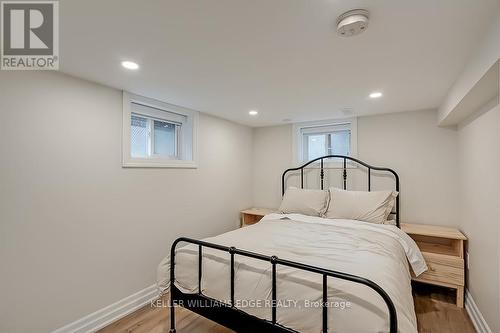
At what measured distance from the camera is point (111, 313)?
7.11ft

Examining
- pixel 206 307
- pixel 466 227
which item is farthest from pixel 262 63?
pixel 466 227

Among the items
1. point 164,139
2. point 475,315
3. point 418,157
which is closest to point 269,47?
point 164,139

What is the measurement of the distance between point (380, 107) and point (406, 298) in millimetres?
2211

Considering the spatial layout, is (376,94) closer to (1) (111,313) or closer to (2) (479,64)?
(2) (479,64)

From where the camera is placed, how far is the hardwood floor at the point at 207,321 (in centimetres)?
205

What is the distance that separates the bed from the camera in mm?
1209

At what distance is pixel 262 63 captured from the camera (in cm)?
175

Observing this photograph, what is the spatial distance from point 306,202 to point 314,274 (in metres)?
1.74

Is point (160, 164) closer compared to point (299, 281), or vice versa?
point (299, 281)

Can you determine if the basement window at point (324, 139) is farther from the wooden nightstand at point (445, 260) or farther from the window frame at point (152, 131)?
the window frame at point (152, 131)

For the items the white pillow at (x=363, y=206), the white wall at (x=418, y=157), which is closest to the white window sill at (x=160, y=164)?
the white pillow at (x=363, y=206)

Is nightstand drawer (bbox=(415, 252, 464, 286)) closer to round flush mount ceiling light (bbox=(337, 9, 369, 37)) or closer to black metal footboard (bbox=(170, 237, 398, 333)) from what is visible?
black metal footboard (bbox=(170, 237, 398, 333))

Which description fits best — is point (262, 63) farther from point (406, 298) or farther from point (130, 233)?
point (130, 233)

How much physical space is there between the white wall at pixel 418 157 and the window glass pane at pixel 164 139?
8.25ft
